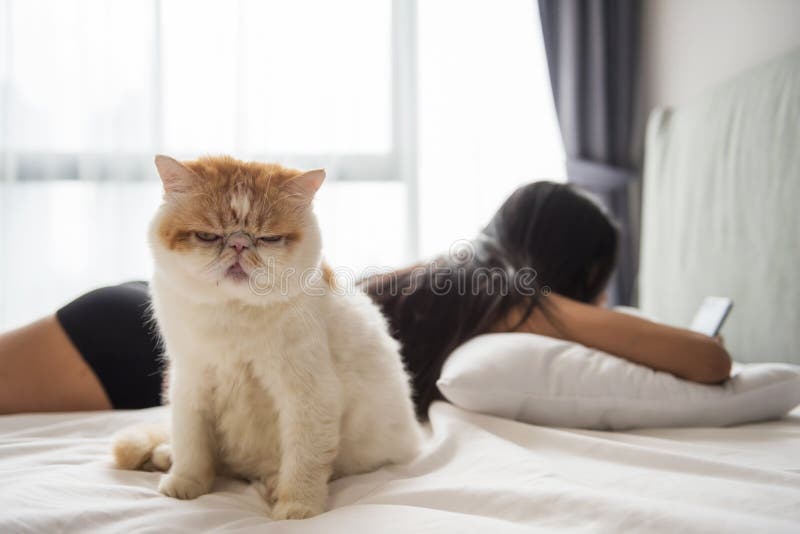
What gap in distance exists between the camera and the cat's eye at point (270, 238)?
819mm

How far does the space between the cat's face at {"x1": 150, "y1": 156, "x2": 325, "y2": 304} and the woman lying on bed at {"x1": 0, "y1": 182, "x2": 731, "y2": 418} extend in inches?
17.3

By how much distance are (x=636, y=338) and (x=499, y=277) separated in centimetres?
35

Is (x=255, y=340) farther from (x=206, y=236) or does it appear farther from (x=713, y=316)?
(x=713, y=316)

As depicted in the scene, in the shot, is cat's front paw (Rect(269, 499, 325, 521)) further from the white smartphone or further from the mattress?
the white smartphone

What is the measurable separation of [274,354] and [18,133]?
2.30m

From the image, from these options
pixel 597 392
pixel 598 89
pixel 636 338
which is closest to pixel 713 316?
pixel 636 338

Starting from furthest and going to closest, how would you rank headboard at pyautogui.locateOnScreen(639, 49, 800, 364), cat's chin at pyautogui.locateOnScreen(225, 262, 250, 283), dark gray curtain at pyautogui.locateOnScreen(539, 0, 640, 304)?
dark gray curtain at pyautogui.locateOnScreen(539, 0, 640, 304) → headboard at pyautogui.locateOnScreen(639, 49, 800, 364) → cat's chin at pyautogui.locateOnScreen(225, 262, 250, 283)

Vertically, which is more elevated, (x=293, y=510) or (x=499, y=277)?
(x=499, y=277)

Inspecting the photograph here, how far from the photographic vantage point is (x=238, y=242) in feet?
2.59

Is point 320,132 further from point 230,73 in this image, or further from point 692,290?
point 692,290

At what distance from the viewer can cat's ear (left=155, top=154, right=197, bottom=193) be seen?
810 millimetres

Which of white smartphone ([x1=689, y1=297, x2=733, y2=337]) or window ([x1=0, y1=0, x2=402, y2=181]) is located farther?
window ([x1=0, y1=0, x2=402, y2=181])

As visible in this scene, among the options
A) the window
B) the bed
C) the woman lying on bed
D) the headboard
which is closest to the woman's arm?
the woman lying on bed

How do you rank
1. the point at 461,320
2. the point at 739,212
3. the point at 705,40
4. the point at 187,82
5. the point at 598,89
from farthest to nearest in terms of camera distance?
the point at 598,89
the point at 187,82
the point at 705,40
the point at 739,212
the point at 461,320
